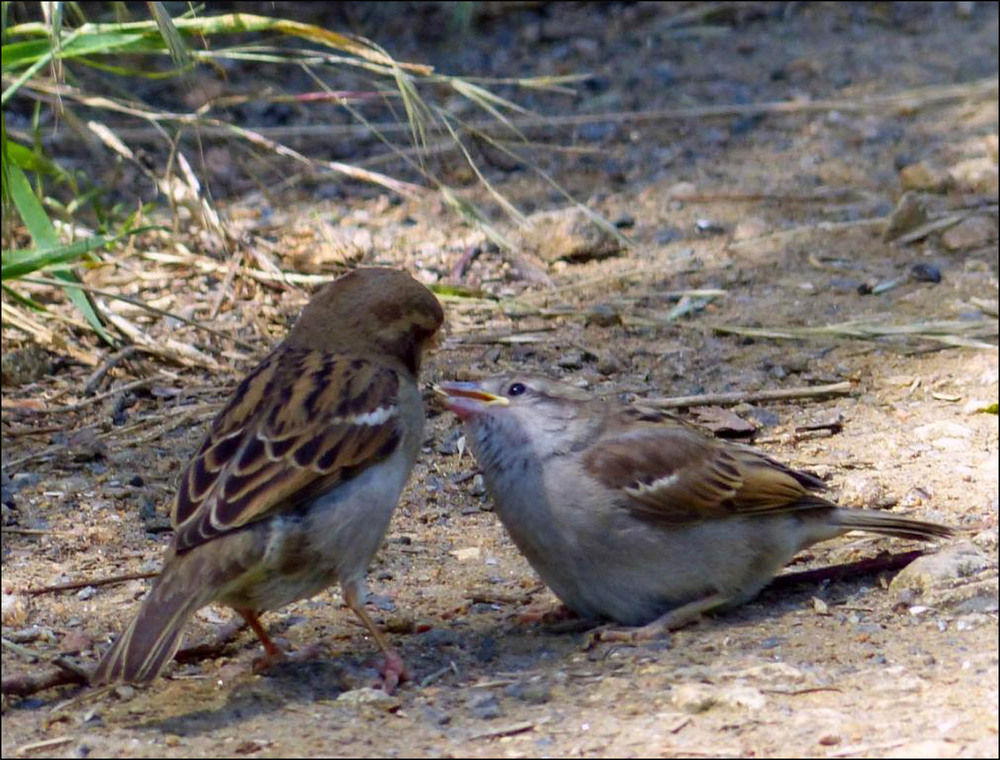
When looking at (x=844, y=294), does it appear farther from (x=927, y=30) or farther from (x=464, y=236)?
(x=927, y=30)

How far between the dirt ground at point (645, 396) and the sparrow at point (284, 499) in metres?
0.22

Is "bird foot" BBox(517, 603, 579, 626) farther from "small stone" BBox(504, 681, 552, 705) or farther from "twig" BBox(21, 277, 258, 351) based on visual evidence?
"twig" BBox(21, 277, 258, 351)

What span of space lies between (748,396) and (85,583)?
104 inches

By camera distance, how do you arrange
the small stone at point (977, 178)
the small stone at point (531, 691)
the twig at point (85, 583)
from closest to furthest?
the small stone at point (531, 691) → the twig at point (85, 583) → the small stone at point (977, 178)

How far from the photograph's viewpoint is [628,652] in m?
4.21

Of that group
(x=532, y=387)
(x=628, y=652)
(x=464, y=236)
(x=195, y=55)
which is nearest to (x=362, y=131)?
(x=464, y=236)

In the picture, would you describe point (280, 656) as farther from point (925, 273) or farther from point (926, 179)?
point (926, 179)

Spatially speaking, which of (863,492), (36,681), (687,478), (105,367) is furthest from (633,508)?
(105,367)

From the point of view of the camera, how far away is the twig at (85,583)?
467 centimetres

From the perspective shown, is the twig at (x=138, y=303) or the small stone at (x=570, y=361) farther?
the small stone at (x=570, y=361)

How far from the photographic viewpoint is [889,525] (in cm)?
455

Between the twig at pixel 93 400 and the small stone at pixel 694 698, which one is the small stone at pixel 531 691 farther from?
the twig at pixel 93 400

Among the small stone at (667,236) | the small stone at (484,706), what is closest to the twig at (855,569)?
the small stone at (484,706)

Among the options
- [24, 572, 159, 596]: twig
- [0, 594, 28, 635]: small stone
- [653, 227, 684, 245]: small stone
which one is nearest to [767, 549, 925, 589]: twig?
[24, 572, 159, 596]: twig
